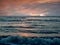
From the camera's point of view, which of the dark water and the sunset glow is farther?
the sunset glow

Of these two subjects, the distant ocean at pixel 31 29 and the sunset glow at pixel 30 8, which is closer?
the distant ocean at pixel 31 29

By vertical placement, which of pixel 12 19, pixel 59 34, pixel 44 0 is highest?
pixel 44 0

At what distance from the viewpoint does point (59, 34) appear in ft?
6.75

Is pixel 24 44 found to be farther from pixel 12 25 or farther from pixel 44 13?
pixel 44 13

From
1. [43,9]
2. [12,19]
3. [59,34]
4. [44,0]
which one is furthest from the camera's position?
[44,0]

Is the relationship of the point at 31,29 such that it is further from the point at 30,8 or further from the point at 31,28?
the point at 30,8

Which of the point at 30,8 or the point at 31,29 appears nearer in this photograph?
the point at 31,29

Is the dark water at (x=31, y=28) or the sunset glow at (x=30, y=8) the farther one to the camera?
the sunset glow at (x=30, y=8)

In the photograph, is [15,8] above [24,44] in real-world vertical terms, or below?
above

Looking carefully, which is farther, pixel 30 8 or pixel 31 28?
pixel 30 8

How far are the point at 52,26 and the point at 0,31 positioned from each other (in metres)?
0.62

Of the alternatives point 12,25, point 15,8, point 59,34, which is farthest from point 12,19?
point 59,34

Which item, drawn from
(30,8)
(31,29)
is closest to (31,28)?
(31,29)

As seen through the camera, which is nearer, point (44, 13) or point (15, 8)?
point (44, 13)
